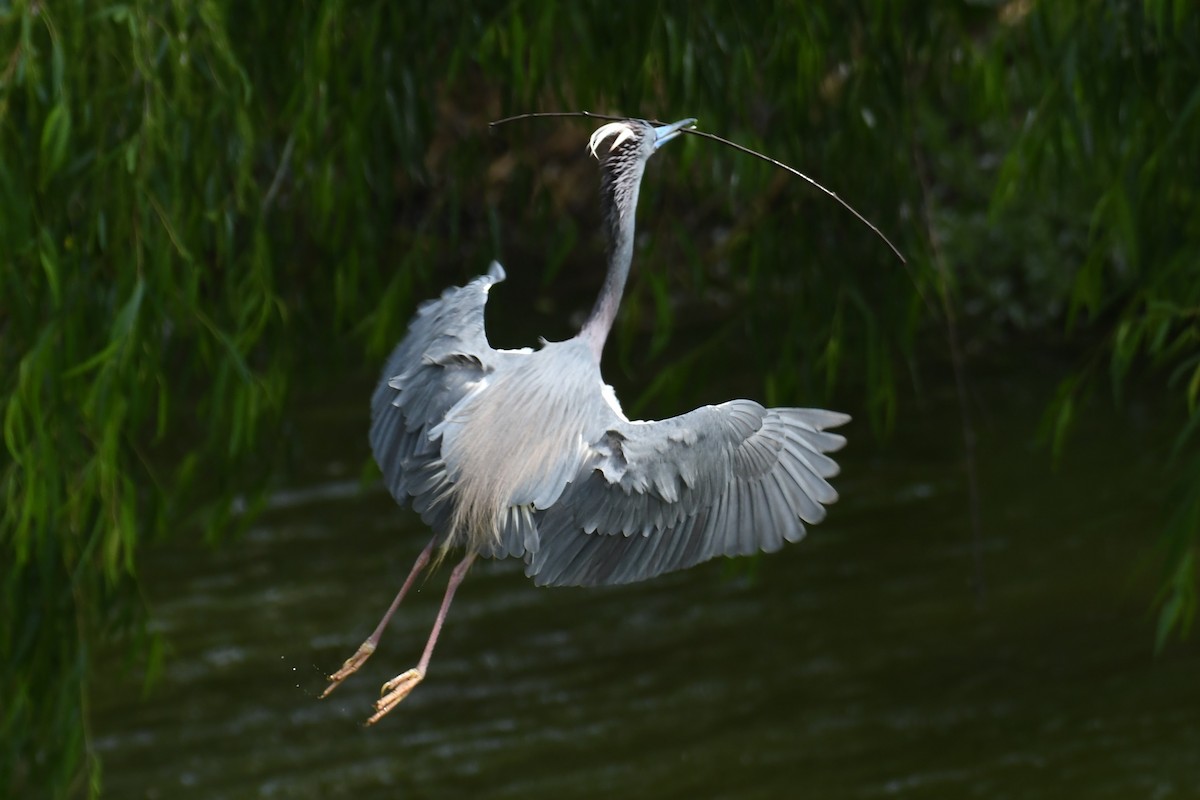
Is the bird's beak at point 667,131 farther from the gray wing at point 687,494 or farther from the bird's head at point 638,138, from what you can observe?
the gray wing at point 687,494

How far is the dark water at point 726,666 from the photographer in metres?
8.31

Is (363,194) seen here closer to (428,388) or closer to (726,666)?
(428,388)

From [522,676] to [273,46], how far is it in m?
5.55

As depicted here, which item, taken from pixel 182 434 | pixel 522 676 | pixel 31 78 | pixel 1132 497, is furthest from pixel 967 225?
pixel 31 78

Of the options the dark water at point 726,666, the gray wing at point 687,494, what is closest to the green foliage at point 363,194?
the gray wing at point 687,494

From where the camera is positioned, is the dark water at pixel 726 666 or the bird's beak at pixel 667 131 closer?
the bird's beak at pixel 667 131

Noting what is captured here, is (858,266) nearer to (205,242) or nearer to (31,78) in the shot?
(205,242)

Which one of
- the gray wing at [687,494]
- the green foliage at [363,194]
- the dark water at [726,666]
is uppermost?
the green foliage at [363,194]

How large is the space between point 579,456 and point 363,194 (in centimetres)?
174

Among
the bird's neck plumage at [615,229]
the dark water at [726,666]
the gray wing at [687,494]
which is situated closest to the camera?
the bird's neck plumage at [615,229]

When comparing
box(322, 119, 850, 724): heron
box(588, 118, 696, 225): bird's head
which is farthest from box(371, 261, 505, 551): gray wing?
box(588, 118, 696, 225): bird's head

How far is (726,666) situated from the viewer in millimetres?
9539

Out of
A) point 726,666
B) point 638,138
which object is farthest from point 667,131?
point 726,666

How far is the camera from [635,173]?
267 centimetres
